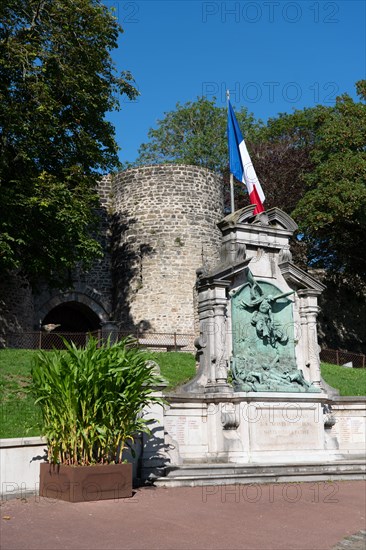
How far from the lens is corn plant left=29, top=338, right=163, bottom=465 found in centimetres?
799

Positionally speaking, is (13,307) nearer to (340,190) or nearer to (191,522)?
(340,190)

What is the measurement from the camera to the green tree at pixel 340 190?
949 inches

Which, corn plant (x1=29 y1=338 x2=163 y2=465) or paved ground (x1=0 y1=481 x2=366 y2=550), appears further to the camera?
corn plant (x1=29 y1=338 x2=163 y2=465)

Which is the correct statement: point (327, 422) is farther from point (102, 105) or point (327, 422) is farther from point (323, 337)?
point (323, 337)

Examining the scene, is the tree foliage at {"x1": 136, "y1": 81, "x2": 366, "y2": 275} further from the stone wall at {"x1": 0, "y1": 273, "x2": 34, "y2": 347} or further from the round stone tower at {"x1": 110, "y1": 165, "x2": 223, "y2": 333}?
the stone wall at {"x1": 0, "y1": 273, "x2": 34, "y2": 347}

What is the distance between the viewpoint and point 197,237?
1065 inches

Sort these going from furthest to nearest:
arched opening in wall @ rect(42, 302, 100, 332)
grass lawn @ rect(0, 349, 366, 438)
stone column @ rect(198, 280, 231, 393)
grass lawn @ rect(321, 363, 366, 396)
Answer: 1. arched opening in wall @ rect(42, 302, 100, 332)
2. grass lawn @ rect(321, 363, 366, 396)
3. stone column @ rect(198, 280, 231, 393)
4. grass lawn @ rect(0, 349, 366, 438)

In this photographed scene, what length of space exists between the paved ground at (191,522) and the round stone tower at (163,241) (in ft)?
55.8

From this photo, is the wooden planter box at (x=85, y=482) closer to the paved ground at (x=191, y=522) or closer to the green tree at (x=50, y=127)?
the paved ground at (x=191, y=522)

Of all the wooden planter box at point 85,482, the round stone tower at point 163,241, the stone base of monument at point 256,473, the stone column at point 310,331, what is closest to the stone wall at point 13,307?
the round stone tower at point 163,241

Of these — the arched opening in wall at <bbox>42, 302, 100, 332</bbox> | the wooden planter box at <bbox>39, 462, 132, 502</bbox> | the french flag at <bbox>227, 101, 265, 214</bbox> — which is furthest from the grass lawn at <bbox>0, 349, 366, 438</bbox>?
the arched opening in wall at <bbox>42, 302, 100, 332</bbox>

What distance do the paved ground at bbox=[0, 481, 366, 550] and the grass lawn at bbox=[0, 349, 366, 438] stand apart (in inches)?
68.6

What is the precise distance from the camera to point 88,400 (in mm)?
8016

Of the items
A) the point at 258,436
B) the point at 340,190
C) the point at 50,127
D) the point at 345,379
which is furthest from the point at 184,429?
the point at 340,190
